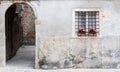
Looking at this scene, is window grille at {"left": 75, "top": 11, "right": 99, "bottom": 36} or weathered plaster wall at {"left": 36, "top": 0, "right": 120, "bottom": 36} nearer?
weathered plaster wall at {"left": 36, "top": 0, "right": 120, "bottom": 36}

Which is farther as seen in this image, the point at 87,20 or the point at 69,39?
the point at 87,20

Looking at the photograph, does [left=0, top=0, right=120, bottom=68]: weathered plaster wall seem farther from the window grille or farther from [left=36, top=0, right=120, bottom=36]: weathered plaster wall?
the window grille

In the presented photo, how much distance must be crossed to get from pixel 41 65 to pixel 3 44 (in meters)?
1.92

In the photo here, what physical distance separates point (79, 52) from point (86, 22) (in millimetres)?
1347

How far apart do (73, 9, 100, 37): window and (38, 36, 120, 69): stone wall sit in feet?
0.92

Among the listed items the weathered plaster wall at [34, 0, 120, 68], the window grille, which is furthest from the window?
the weathered plaster wall at [34, 0, 120, 68]

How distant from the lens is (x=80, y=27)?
16766 millimetres

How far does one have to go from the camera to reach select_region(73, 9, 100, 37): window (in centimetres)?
1670

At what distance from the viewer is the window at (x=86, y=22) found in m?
16.7

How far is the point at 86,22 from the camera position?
1681 centimetres

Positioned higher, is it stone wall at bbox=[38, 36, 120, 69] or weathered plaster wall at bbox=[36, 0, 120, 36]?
weathered plaster wall at bbox=[36, 0, 120, 36]

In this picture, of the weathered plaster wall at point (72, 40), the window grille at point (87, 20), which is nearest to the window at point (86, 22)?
the window grille at point (87, 20)

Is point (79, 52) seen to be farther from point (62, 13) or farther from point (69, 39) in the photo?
point (62, 13)

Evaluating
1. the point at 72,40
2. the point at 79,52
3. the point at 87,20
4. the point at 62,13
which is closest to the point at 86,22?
the point at 87,20
